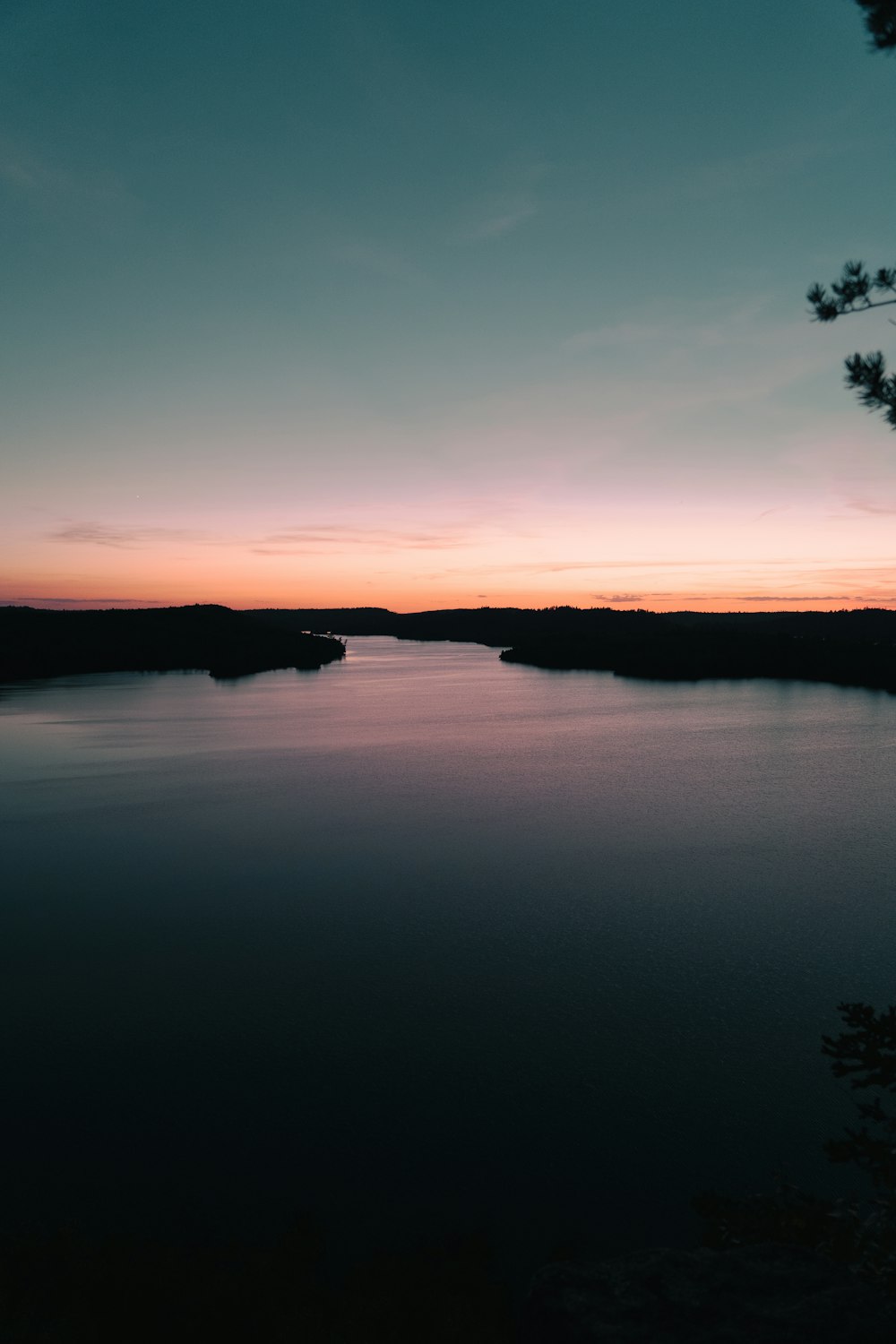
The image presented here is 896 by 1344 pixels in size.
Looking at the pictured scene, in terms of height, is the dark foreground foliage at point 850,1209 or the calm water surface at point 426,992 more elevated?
the dark foreground foliage at point 850,1209

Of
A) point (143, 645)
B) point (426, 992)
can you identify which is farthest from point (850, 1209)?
point (143, 645)

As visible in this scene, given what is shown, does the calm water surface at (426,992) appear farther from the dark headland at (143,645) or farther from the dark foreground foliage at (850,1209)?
the dark headland at (143,645)

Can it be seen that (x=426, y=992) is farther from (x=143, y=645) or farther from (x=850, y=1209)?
(x=143, y=645)

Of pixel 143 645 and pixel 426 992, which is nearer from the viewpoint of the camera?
pixel 426 992

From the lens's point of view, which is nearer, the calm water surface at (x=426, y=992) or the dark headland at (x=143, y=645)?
the calm water surface at (x=426, y=992)

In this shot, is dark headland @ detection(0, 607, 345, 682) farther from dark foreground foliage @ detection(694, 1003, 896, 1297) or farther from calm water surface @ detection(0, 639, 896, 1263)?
dark foreground foliage @ detection(694, 1003, 896, 1297)

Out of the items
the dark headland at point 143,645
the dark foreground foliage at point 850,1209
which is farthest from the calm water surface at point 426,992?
the dark headland at point 143,645
